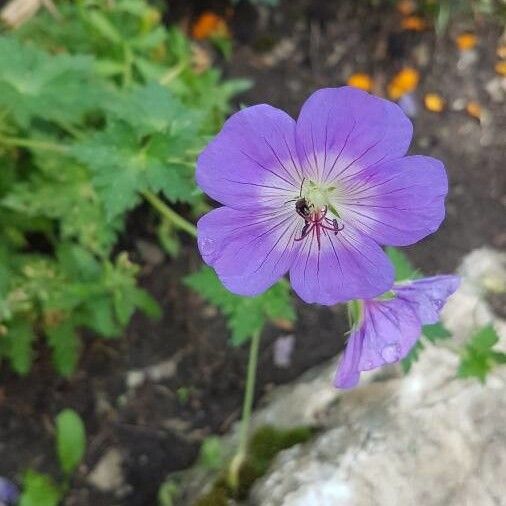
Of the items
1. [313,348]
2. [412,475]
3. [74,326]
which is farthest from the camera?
[313,348]

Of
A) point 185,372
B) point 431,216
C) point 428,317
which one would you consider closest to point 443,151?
point 185,372

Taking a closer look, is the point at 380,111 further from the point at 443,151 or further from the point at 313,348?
the point at 443,151

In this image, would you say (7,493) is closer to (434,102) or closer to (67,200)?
(67,200)

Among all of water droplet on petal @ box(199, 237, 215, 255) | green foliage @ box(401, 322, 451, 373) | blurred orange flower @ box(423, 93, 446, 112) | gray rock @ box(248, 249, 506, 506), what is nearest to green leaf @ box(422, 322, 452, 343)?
green foliage @ box(401, 322, 451, 373)

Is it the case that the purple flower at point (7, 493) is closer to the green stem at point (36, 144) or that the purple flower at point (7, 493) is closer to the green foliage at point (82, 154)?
the green foliage at point (82, 154)

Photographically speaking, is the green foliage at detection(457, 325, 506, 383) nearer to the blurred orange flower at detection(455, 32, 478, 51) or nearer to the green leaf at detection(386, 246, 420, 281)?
the green leaf at detection(386, 246, 420, 281)

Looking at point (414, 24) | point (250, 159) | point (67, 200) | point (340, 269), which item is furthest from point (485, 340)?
point (414, 24)
